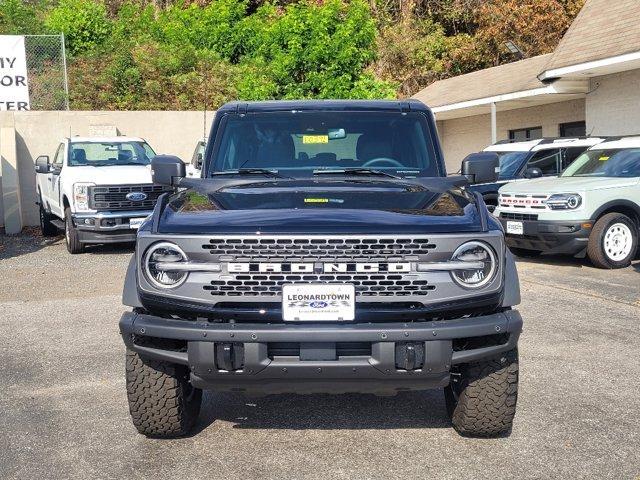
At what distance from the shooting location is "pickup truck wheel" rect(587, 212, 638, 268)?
11836mm

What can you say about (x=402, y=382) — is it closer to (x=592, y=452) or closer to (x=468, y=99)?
(x=592, y=452)

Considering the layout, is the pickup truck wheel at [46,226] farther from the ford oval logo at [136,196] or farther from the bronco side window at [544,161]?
the bronco side window at [544,161]

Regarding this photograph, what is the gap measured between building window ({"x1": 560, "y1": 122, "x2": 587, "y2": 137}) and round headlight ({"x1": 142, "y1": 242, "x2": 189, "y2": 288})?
61.7 ft

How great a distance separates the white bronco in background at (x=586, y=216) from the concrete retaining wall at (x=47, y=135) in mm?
10923

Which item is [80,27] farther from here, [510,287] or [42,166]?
[510,287]

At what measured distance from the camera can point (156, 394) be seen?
4.69 meters

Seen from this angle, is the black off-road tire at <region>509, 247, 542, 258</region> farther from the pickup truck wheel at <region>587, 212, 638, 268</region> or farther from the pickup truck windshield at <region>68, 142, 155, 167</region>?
the pickup truck windshield at <region>68, 142, 155, 167</region>

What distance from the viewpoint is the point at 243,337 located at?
414cm

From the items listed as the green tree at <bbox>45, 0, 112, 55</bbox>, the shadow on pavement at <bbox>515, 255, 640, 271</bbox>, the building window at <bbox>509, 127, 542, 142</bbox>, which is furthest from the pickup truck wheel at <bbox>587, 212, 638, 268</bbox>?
the green tree at <bbox>45, 0, 112, 55</bbox>

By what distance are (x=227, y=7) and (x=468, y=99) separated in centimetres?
1119

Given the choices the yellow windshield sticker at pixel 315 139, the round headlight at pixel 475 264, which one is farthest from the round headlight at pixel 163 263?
the yellow windshield sticker at pixel 315 139

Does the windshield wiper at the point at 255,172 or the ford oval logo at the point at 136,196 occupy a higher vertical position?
the windshield wiper at the point at 255,172

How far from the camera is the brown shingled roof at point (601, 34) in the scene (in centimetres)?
1688

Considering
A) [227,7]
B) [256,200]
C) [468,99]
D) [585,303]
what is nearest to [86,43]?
[227,7]
